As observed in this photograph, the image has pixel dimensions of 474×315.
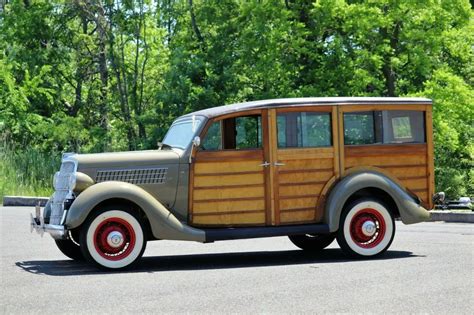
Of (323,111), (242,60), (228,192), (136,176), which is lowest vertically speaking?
(228,192)

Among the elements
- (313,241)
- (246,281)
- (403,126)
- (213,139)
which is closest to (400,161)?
(403,126)

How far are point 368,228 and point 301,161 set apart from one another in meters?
1.23

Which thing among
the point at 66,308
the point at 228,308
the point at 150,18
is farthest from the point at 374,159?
the point at 150,18

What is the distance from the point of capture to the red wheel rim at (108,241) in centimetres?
945

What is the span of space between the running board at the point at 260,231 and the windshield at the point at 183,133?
1.18 metres

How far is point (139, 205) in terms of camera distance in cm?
956

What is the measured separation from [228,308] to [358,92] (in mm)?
22810

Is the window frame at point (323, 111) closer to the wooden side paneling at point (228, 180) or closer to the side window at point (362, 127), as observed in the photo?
the side window at point (362, 127)

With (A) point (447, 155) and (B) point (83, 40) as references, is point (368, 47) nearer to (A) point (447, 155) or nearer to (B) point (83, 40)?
(A) point (447, 155)

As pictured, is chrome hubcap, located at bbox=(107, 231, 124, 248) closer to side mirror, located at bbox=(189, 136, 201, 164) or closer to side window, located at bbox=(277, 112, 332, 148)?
side mirror, located at bbox=(189, 136, 201, 164)

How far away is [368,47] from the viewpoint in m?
30.1

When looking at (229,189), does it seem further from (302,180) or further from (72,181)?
(72,181)

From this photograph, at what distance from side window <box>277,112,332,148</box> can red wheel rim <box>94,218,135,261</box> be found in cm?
221

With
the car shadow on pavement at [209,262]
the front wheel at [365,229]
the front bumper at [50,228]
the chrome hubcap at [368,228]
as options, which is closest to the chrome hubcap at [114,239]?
the car shadow on pavement at [209,262]
